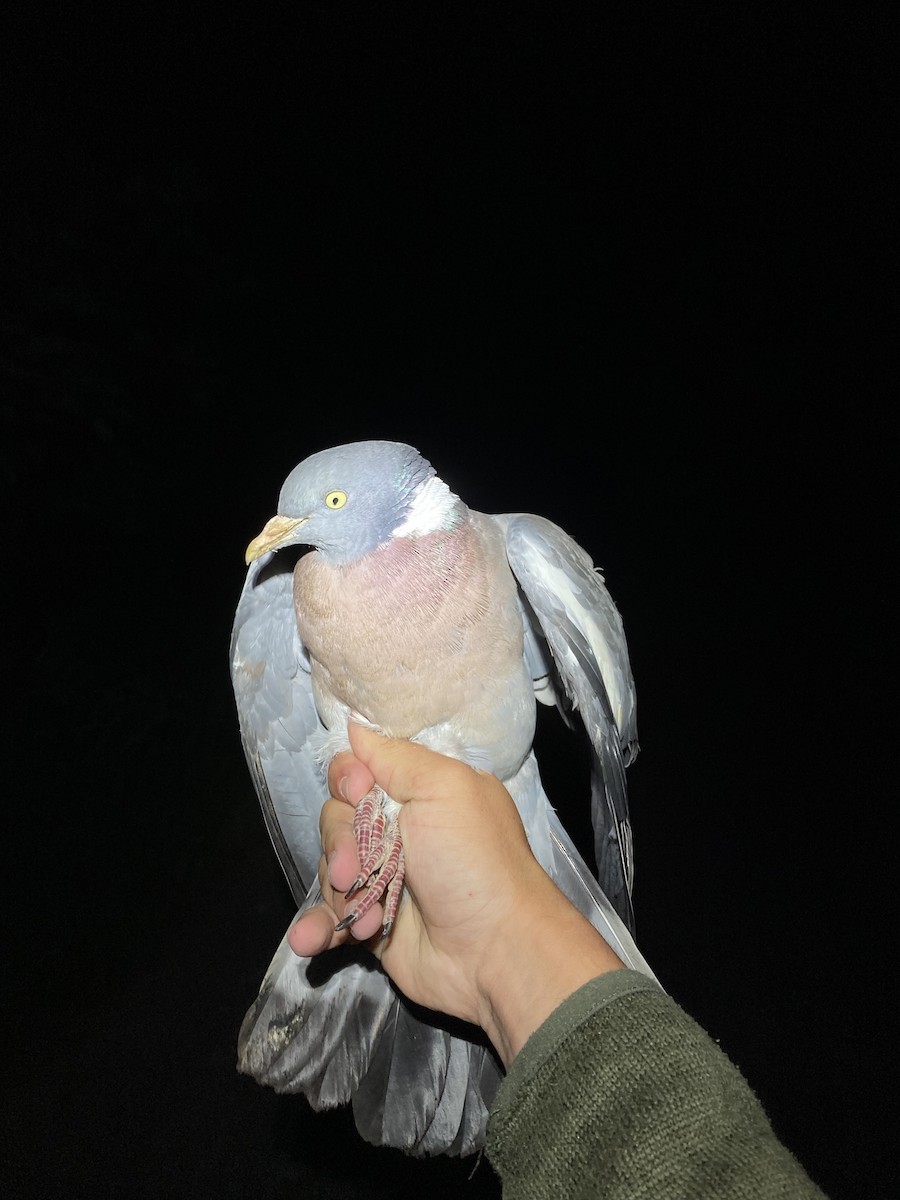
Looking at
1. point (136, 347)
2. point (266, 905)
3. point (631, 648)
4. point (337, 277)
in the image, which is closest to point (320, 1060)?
point (266, 905)

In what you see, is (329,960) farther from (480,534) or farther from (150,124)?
(150,124)

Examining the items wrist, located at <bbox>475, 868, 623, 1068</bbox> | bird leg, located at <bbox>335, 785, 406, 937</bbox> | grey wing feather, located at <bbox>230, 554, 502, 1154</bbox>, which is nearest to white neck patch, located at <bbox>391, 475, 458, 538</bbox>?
grey wing feather, located at <bbox>230, 554, 502, 1154</bbox>

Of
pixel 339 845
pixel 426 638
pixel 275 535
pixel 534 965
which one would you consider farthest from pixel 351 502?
pixel 534 965

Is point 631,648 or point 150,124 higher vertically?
point 150,124

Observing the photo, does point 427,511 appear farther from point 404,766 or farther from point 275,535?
point 404,766

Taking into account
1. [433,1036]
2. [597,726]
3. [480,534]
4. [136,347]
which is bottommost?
[433,1036]

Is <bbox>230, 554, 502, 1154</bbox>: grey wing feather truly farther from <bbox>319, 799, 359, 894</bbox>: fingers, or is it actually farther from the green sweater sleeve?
the green sweater sleeve
